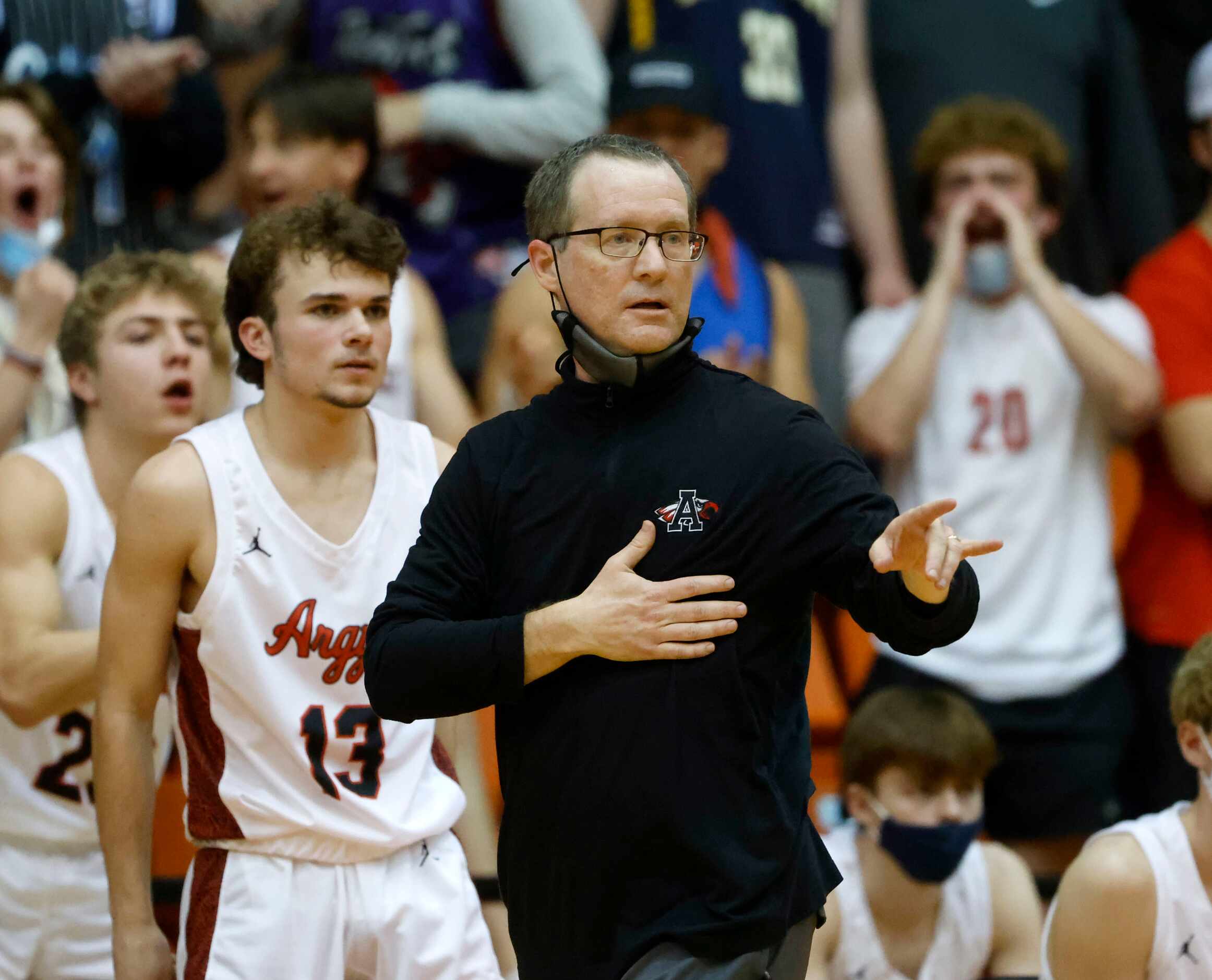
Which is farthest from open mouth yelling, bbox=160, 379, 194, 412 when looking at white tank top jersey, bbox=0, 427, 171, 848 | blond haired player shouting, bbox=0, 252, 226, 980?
white tank top jersey, bbox=0, 427, 171, 848

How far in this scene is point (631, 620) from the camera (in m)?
2.37

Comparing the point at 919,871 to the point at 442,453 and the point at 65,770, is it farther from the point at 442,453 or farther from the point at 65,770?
the point at 65,770

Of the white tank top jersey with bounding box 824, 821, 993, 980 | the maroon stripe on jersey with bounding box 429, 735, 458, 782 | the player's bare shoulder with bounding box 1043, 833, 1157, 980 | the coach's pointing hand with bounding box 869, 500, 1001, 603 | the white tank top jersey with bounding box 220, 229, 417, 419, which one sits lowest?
the white tank top jersey with bounding box 824, 821, 993, 980

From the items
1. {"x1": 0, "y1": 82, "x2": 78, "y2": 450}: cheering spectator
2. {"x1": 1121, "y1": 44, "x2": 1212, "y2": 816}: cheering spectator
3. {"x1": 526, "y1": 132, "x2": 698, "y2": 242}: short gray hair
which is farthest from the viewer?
{"x1": 1121, "y1": 44, "x2": 1212, "y2": 816}: cheering spectator

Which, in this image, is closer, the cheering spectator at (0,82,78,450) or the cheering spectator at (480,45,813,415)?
the cheering spectator at (0,82,78,450)

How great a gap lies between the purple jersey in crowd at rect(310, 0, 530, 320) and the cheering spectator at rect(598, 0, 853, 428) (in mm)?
641

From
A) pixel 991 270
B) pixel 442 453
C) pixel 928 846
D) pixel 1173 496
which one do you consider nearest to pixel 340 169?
pixel 442 453

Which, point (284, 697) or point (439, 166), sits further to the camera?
point (439, 166)

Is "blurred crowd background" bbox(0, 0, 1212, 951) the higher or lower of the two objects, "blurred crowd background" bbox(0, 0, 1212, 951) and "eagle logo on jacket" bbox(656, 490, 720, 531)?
the higher

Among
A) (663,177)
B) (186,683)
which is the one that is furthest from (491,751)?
(663,177)

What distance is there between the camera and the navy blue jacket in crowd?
2402 mm

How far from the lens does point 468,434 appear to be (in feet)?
8.82

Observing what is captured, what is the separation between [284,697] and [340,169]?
229 cm

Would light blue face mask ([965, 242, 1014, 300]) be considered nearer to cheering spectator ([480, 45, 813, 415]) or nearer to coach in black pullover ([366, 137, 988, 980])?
cheering spectator ([480, 45, 813, 415])
